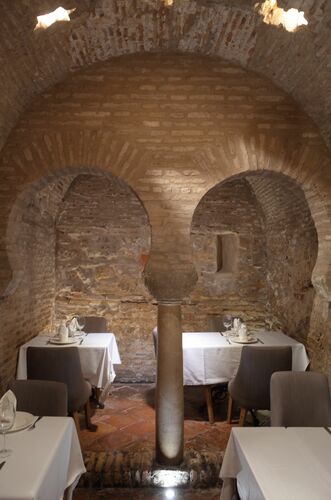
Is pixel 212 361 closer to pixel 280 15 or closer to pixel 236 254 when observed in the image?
pixel 236 254

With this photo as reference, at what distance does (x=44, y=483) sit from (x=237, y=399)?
259cm

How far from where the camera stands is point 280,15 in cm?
300

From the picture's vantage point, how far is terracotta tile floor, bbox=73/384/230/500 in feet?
11.0

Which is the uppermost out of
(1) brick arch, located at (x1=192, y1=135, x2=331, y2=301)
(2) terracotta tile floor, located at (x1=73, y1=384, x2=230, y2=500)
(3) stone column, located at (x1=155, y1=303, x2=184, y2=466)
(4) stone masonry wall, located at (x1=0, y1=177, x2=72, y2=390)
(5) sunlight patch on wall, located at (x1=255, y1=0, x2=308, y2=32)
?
(5) sunlight patch on wall, located at (x1=255, y1=0, x2=308, y2=32)

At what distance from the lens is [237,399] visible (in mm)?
4074

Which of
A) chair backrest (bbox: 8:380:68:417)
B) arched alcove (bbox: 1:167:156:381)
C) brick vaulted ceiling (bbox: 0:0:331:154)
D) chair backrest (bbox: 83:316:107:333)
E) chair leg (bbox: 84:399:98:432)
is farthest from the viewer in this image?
arched alcove (bbox: 1:167:156:381)

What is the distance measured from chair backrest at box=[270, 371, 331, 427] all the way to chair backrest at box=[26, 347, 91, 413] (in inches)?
81.1

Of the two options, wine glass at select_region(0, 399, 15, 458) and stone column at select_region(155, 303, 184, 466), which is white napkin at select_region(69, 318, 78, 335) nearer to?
stone column at select_region(155, 303, 184, 466)

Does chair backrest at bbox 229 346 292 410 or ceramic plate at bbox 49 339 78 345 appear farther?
ceramic plate at bbox 49 339 78 345

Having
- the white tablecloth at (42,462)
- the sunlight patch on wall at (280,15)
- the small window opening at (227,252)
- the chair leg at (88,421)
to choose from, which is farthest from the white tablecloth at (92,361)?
the sunlight patch on wall at (280,15)

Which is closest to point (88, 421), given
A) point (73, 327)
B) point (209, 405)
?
point (73, 327)

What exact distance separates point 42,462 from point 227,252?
5.16 meters

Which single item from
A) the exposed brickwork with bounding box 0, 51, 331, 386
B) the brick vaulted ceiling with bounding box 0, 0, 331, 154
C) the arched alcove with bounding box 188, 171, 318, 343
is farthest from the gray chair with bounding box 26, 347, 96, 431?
the arched alcove with bounding box 188, 171, 318, 343

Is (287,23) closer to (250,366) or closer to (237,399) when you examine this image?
(250,366)
